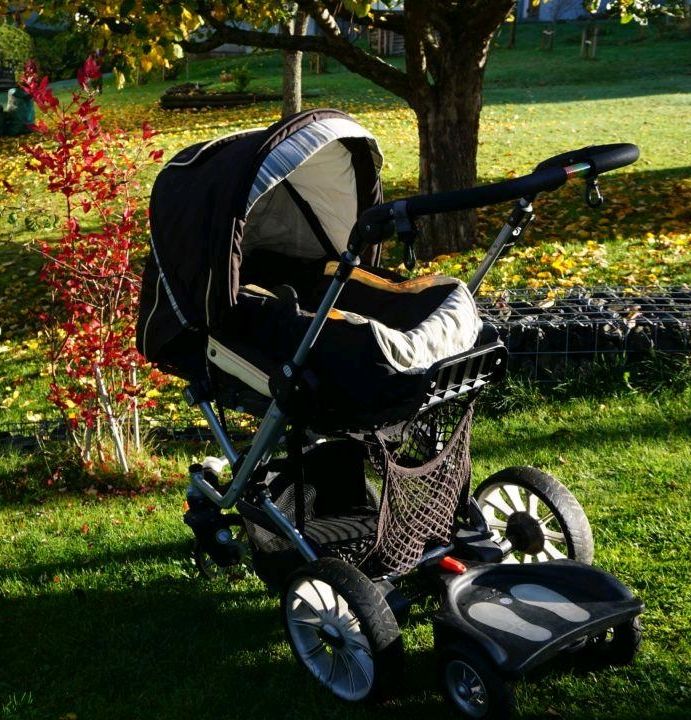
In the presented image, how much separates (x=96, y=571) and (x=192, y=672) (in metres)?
0.99

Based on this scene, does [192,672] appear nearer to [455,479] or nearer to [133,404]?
[455,479]

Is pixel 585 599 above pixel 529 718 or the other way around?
above

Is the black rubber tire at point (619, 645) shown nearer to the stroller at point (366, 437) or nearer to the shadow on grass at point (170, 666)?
the stroller at point (366, 437)

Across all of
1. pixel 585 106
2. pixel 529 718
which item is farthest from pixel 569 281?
pixel 585 106

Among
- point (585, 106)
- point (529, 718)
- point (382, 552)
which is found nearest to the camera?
point (529, 718)

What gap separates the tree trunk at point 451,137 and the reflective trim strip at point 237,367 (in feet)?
16.9

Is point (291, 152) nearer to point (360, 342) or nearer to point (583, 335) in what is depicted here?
point (360, 342)

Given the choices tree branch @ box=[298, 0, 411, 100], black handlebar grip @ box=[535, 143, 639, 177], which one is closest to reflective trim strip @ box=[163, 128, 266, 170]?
black handlebar grip @ box=[535, 143, 639, 177]

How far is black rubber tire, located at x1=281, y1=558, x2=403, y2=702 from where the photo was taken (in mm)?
3348

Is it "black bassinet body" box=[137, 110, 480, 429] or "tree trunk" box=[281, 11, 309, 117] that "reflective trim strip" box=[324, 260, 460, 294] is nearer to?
"black bassinet body" box=[137, 110, 480, 429]

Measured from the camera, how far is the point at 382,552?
369 centimetres

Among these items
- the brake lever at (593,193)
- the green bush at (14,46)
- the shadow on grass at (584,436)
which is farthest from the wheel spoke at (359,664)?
the green bush at (14,46)

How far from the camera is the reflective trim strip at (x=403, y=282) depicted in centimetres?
407

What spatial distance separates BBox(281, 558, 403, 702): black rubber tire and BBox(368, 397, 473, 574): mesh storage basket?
0.23 m
